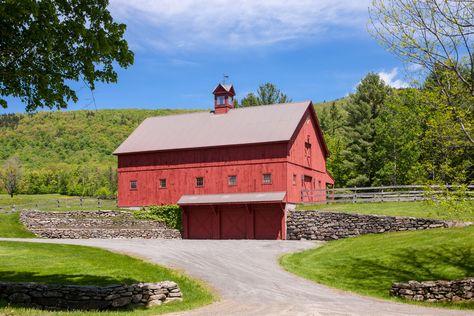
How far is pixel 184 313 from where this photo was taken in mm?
14195

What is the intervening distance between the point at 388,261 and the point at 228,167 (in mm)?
19062

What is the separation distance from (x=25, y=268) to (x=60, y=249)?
6780mm

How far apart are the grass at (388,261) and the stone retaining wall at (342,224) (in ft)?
8.77

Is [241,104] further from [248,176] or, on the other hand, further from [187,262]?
[187,262]

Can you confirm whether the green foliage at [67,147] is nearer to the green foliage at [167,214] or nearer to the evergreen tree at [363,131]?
the evergreen tree at [363,131]

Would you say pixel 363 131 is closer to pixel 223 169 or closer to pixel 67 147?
pixel 223 169

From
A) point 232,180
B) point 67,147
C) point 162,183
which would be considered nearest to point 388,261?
point 232,180

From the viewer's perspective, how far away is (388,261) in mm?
23672

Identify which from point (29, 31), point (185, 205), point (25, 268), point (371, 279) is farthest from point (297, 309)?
point (185, 205)

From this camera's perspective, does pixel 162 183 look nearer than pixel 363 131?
Yes

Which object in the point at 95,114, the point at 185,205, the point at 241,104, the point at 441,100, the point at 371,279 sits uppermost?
the point at 95,114

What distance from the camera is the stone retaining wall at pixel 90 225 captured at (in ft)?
129

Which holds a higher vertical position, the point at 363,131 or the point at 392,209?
the point at 363,131

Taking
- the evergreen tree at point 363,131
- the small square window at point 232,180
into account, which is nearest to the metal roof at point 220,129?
the small square window at point 232,180
